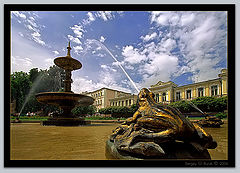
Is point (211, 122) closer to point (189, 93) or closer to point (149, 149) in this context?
point (149, 149)

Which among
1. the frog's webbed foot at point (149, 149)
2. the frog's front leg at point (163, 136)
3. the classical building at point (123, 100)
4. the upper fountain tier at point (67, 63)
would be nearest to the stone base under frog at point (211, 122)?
the frog's front leg at point (163, 136)

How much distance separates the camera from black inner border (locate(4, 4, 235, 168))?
148 cm

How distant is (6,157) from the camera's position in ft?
5.58

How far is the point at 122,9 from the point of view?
1.93 metres

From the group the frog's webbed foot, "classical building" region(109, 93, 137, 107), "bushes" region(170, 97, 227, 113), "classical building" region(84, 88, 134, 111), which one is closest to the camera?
the frog's webbed foot

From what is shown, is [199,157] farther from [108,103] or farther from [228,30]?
[108,103]

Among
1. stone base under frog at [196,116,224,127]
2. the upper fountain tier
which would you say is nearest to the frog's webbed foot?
stone base under frog at [196,116,224,127]

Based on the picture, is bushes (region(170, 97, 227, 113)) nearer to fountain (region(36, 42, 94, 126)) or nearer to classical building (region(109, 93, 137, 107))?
classical building (region(109, 93, 137, 107))

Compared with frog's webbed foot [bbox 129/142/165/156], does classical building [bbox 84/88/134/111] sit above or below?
below

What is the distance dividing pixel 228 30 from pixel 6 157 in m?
3.60

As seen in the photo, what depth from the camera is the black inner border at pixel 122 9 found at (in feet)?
4.86

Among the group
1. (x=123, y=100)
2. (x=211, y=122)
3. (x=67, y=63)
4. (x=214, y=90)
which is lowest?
(x=123, y=100)

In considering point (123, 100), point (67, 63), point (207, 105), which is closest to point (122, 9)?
point (67, 63)

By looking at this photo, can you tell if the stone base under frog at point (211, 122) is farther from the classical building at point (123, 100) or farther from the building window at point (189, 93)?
the classical building at point (123, 100)
